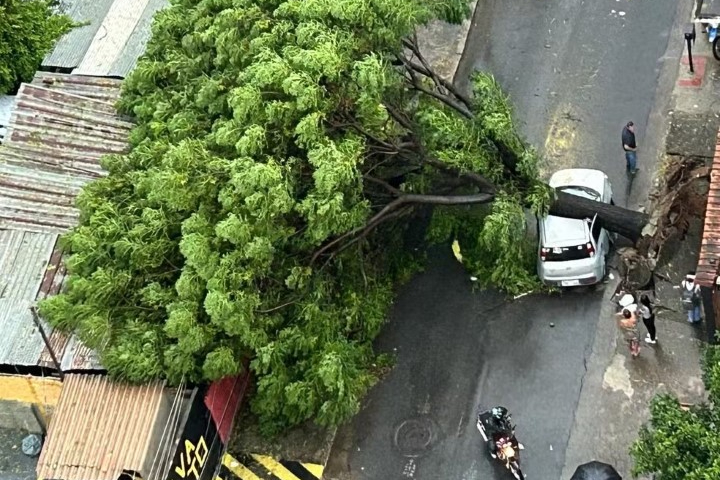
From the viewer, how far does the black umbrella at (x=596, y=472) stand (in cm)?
1841

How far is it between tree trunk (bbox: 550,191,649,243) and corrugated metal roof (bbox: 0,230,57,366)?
1085 cm

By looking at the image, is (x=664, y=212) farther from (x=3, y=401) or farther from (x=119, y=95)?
(x=3, y=401)

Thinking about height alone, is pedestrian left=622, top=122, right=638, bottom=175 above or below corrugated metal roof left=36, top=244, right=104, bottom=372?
below

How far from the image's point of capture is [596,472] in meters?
18.5

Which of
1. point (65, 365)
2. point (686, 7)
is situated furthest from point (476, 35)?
point (65, 365)

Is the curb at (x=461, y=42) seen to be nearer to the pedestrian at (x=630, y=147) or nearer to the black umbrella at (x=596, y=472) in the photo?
the pedestrian at (x=630, y=147)

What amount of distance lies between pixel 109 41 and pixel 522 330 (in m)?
12.4

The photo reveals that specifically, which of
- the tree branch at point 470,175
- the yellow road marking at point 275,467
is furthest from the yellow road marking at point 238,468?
the tree branch at point 470,175

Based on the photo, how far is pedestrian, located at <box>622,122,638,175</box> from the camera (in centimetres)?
2392

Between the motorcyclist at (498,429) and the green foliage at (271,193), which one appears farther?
the motorcyclist at (498,429)

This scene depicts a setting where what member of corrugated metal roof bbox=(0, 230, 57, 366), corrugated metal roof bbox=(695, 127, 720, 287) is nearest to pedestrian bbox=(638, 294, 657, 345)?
corrugated metal roof bbox=(695, 127, 720, 287)

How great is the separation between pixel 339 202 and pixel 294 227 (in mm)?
1264

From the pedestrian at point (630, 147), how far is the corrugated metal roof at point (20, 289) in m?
13.2

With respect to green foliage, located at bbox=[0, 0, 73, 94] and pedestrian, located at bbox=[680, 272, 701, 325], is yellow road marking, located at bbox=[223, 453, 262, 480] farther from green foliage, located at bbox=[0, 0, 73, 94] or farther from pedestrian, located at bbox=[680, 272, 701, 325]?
green foliage, located at bbox=[0, 0, 73, 94]
